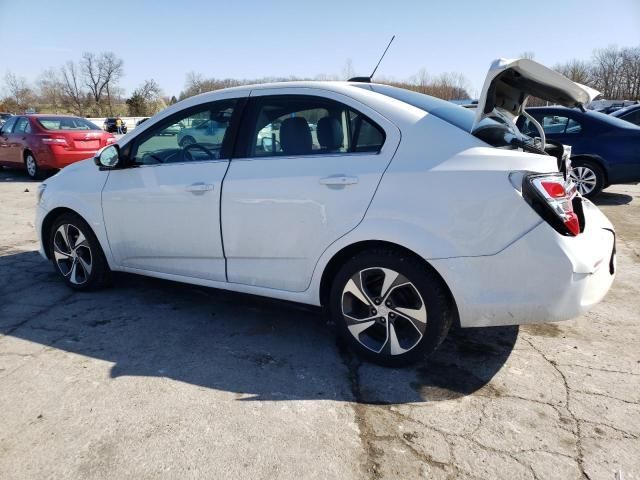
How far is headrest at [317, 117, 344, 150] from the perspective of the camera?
9.51 ft

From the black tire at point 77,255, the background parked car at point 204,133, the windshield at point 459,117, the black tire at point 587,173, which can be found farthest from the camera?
the black tire at point 587,173

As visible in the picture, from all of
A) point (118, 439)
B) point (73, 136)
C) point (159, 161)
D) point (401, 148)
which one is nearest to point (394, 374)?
point (401, 148)

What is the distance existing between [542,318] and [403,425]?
0.92 m


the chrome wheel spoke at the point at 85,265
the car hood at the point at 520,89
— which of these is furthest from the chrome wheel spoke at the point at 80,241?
the car hood at the point at 520,89

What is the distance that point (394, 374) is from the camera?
9.30 ft

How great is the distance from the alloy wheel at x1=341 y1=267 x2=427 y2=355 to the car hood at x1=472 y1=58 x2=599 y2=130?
100cm

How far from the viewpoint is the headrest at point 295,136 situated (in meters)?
3.00

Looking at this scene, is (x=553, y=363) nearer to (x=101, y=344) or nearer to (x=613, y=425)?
(x=613, y=425)

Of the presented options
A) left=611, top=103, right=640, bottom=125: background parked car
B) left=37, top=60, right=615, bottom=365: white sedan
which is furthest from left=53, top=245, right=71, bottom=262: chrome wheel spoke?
left=611, top=103, right=640, bottom=125: background parked car

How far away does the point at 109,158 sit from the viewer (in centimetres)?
371

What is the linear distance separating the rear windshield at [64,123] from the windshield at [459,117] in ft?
33.3

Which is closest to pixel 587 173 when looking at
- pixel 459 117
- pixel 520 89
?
pixel 520 89

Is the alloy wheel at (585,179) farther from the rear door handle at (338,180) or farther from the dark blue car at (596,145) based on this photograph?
the rear door handle at (338,180)

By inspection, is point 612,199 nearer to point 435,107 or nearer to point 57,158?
point 435,107
